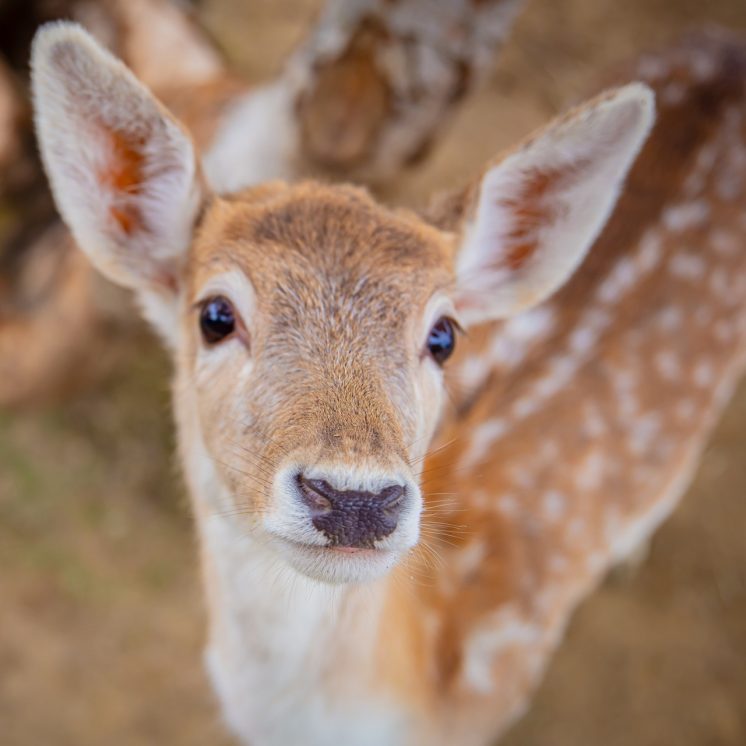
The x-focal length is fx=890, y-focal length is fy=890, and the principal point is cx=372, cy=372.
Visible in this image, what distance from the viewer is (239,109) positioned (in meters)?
3.16

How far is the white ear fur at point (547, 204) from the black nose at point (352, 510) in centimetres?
74

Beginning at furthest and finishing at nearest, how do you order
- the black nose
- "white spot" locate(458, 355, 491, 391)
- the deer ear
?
1. "white spot" locate(458, 355, 491, 391)
2. the deer ear
3. the black nose

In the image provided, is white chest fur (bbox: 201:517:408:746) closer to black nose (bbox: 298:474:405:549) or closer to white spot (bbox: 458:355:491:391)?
black nose (bbox: 298:474:405:549)

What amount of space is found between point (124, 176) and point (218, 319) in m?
0.41

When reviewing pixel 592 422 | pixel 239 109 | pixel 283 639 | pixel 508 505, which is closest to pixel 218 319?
pixel 283 639

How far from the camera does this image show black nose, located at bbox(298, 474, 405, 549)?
1.28 m

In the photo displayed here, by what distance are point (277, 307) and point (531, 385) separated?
129 cm

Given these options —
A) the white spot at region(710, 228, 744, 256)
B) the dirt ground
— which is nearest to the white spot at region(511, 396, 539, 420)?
the white spot at region(710, 228, 744, 256)

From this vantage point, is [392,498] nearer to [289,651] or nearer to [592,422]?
[289,651]

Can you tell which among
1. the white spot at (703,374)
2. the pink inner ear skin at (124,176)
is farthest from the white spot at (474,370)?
the pink inner ear skin at (124,176)

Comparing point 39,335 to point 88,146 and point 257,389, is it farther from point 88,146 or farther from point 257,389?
point 257,389

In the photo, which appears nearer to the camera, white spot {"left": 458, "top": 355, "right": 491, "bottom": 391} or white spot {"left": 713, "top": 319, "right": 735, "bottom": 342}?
white spot {"left": 458, "top": 355, "right": 491, "bottom": 391}

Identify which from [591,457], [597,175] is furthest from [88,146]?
[591,457]

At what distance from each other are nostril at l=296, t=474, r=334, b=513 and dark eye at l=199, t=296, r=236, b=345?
451 millimetres
